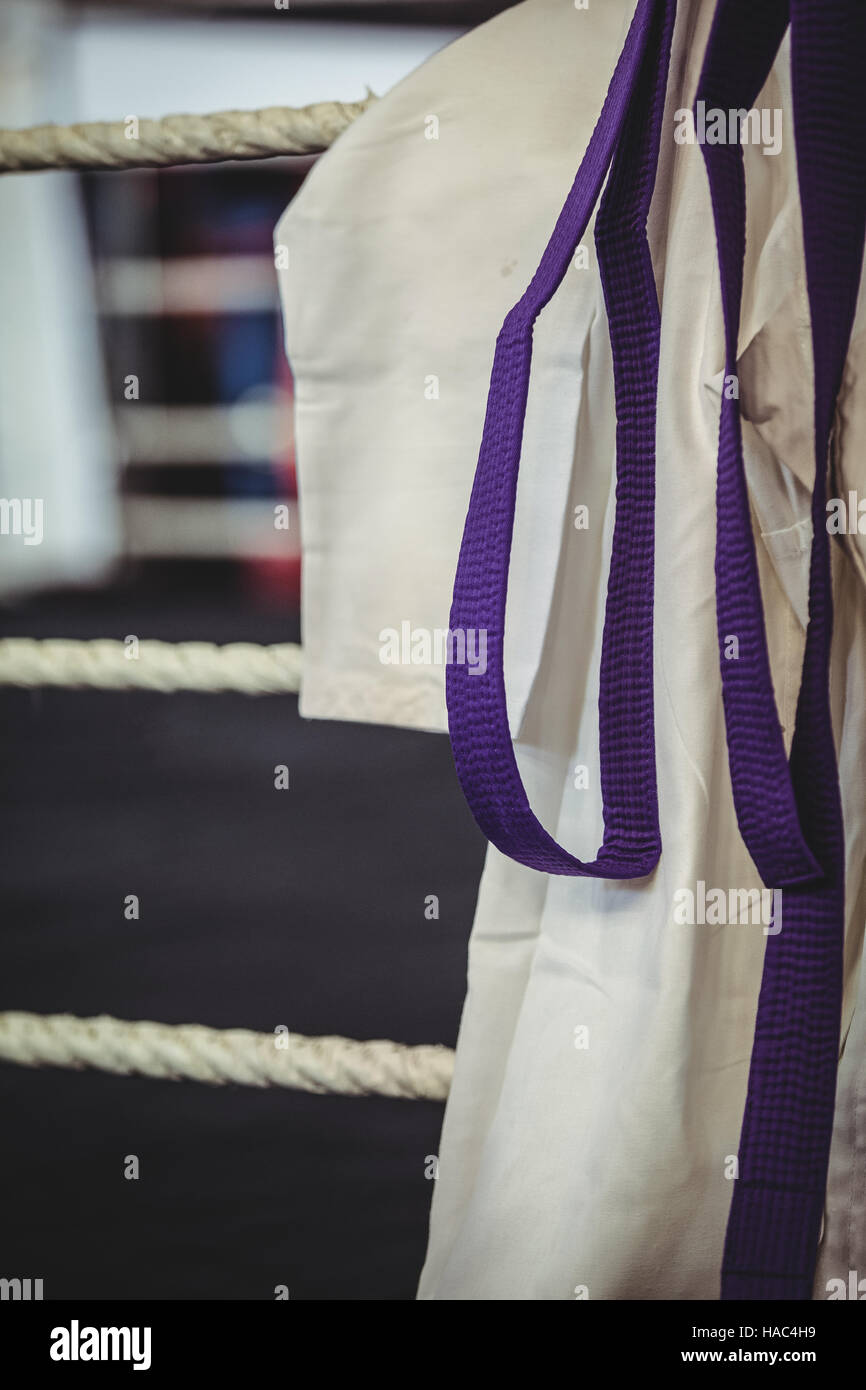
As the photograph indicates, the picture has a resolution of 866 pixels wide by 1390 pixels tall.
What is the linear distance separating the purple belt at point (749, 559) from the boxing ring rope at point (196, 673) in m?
0.12

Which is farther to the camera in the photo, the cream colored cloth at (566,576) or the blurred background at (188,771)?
the blurred background at (188,771)

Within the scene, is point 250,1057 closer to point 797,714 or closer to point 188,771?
point 797,714

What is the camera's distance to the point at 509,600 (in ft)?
1.22

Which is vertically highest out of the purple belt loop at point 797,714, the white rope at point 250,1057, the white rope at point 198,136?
the white rope at point 198,136

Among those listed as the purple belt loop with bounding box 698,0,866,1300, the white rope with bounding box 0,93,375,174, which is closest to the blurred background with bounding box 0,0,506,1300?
the white rope with bounding box 0,93,375,174

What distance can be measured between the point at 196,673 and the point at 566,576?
0.50ft

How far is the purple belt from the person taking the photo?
303 mm

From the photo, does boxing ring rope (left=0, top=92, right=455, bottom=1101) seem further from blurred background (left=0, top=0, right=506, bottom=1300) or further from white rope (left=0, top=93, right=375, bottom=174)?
blurred background (left=0, top=0, right=506, bottom=1300)

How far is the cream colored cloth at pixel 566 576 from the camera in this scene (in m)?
0.34

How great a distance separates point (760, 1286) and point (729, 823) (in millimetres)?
154

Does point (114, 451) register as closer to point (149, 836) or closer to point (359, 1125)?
point (149, 836)

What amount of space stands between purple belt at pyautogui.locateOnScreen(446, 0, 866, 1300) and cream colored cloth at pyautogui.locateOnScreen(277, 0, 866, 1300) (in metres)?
0.02

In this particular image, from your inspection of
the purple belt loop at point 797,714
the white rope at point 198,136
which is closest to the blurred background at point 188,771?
the white rope at point 198,136

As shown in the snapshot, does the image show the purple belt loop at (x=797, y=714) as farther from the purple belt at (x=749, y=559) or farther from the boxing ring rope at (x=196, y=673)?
the boxing ring rope at (x=196, y=673)
